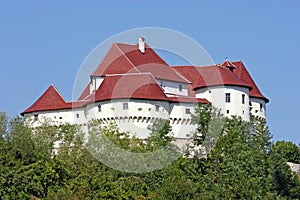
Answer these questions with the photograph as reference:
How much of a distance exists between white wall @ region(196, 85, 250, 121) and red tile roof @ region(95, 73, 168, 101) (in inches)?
177

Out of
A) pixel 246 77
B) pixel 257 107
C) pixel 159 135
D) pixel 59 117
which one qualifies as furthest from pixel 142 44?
pixel 159 135

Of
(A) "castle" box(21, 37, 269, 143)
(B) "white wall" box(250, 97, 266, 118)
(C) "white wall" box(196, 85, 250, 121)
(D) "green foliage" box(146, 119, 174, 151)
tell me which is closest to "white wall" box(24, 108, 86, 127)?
(A) "castle" box(21, 37, 269, 143)

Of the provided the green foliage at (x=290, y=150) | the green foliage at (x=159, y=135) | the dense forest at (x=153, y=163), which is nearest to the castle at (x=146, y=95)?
the green foliage at (x=159, y=135)

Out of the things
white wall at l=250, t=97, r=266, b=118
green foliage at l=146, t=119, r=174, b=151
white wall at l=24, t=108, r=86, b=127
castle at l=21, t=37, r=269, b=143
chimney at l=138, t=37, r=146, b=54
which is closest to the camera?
green foliage at l=146, t=119, r=174, b=151

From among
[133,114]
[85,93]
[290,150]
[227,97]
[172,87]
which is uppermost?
[172,87]

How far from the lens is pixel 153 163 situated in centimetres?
7006

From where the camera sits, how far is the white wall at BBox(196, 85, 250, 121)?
3354 inches

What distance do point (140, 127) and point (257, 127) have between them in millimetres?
9195

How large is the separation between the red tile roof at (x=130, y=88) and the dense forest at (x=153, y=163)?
2596 millimetres

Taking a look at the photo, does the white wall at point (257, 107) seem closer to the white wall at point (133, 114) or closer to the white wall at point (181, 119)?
the white wall at point (181, 119)

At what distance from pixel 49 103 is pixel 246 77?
1731 centimetres

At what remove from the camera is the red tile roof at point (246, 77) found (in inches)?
3533

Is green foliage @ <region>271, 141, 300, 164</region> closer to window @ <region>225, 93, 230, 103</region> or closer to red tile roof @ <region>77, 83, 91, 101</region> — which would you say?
window @ <region>225, 93, 230, 103</region>

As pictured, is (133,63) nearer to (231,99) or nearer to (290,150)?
(231,99)
